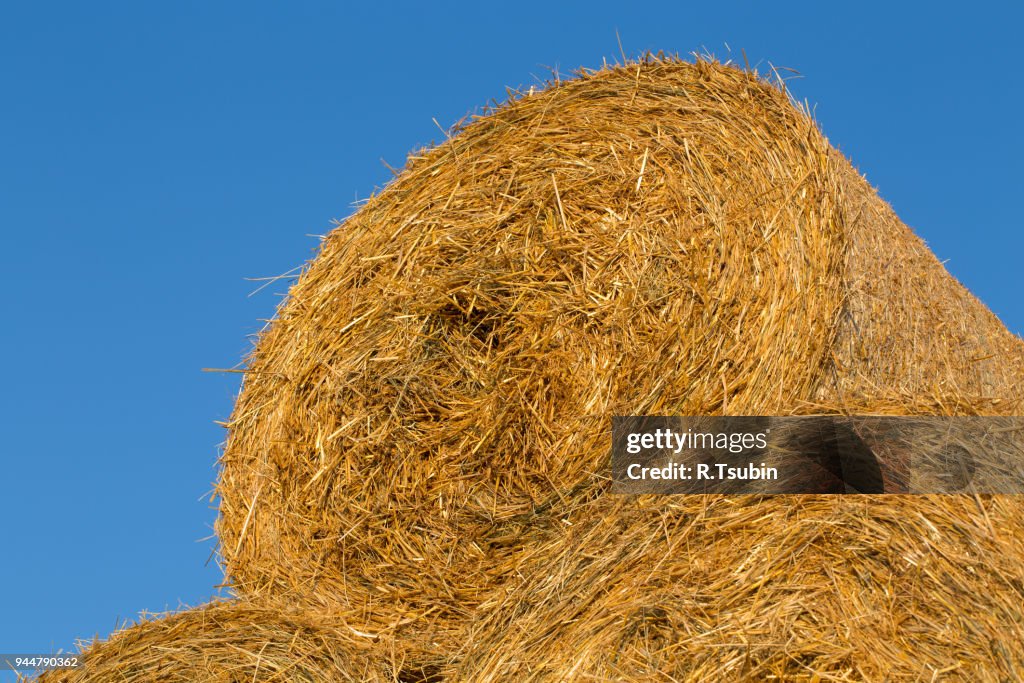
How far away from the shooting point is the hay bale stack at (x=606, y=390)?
291 centimetres

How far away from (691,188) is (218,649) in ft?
6.94

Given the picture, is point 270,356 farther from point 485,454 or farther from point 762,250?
point 762,250

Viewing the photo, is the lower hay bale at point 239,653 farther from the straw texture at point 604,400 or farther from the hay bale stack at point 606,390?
the hay bale stack at point 606,390

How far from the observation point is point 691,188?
157 inches

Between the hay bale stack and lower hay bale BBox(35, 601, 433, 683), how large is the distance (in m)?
0.20

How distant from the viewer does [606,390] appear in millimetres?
3777

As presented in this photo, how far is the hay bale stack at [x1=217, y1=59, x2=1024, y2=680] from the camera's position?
2.91 meters

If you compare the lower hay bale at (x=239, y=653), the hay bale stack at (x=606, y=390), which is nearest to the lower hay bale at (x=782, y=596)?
the hay bale stack at (x=606, y=390)

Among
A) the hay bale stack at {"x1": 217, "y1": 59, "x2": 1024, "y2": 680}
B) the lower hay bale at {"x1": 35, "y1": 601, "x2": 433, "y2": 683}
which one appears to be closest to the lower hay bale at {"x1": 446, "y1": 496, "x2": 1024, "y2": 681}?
the hay bale stack at {"x1": 217, "y1": 59, "x2": 1024, "y2": 680}

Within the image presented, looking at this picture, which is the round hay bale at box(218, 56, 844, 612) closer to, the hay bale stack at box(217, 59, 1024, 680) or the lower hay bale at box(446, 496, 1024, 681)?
the hay bale stack at box(217, 59, 1024, 680)

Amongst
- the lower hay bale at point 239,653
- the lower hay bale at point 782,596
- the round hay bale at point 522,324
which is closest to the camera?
the lower hay bale at point 782,596

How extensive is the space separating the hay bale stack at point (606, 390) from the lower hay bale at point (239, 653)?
200mm

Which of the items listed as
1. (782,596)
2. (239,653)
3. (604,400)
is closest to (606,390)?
(604,400)

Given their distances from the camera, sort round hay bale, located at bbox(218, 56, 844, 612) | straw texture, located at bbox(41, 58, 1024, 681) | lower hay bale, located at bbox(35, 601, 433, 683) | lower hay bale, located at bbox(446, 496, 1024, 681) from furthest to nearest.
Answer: round hay bale, located at bbox(218, 56, 844, 612), lower hay bale, located at bbox(35, 601, 433, 683), straw texture, located at bbox(41, 58, 1024, 681), lower hay bale, located at bbox(446, 496, 1024, 681)
